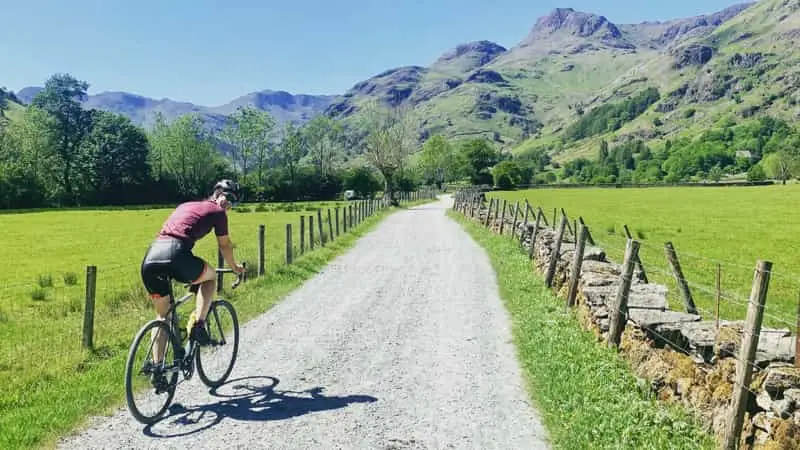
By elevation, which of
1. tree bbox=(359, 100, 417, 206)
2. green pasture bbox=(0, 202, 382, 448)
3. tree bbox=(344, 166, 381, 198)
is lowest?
green pasture bbox=(0, 202, 382, 448)

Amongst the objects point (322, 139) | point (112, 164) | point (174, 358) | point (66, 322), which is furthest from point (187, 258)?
point (322, 139)

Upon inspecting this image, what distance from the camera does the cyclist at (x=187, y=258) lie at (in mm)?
6617

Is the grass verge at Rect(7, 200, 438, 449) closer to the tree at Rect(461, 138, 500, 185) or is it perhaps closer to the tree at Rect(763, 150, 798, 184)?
the tree at Rect(461, 138, 500, 185)

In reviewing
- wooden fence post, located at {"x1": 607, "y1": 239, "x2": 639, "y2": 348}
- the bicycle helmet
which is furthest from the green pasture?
wooden fence post, located at {"x1": 607, "y1": 239, "x2": 639, "y2": 348}

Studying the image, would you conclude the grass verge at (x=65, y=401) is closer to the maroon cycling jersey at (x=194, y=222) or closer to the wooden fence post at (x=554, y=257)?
the maroon cycling jersey at (x=194, y=222)

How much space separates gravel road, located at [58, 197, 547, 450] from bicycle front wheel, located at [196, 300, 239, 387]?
196mm

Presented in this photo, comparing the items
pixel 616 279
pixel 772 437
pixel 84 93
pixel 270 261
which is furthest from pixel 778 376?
pixel 84 93

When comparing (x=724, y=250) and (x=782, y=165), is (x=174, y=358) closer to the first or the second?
(x=724, y=250)

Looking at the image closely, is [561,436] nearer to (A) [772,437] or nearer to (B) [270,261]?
(A) [772,437]

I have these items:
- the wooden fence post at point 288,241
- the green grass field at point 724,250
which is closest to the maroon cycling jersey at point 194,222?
the green grass field at point 724,250

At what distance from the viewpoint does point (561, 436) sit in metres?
6.23

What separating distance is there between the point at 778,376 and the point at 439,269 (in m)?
13.3

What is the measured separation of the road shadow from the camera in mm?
6550

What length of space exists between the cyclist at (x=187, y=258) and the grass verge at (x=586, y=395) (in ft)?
14.2
